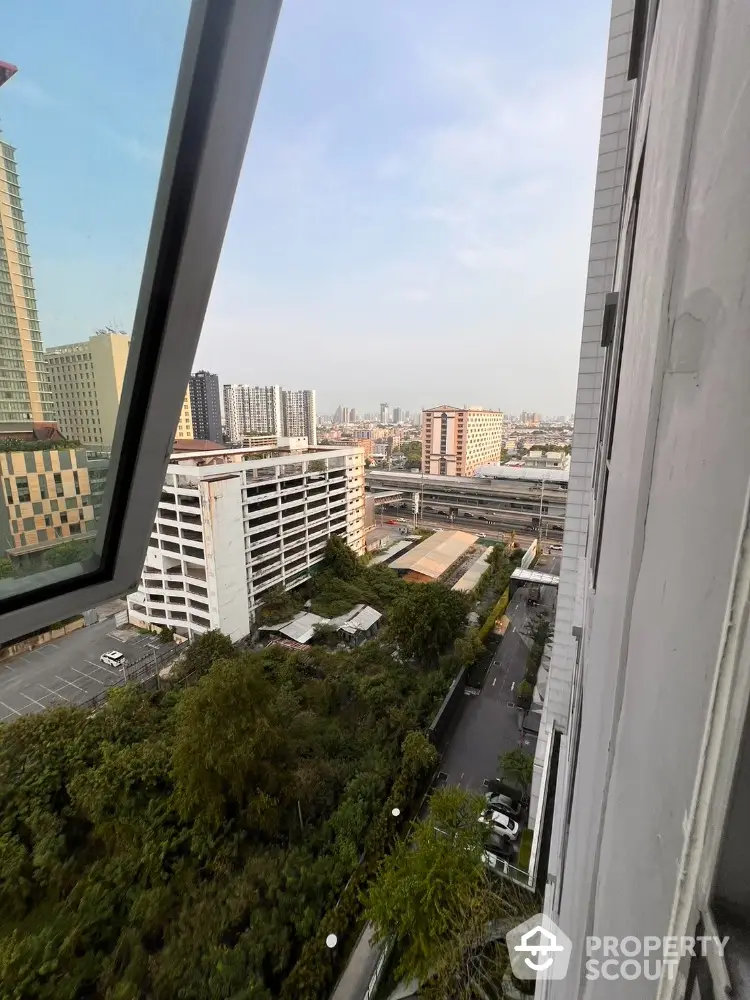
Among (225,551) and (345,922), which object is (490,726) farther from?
(225,551)

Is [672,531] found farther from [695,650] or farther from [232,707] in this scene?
[232,707]

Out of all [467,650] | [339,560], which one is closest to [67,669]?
[339,560]

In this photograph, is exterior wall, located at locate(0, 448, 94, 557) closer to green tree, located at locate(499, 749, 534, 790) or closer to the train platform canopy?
green tree, located at locate(499, 749, 534, 790)

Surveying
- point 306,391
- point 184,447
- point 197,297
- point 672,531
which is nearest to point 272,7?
point 197,297

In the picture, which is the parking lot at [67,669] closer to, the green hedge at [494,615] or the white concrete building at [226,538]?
→ the white concrete building at [226,538]

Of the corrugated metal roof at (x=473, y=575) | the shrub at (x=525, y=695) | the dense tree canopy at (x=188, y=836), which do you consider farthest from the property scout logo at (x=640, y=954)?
the corrugated metal roof at (x=473, y=575)

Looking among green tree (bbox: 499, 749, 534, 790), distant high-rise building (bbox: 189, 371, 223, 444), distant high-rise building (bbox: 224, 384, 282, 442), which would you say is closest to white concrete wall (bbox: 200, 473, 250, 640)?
green tree (bbox: 499, 749, 534, 790)
